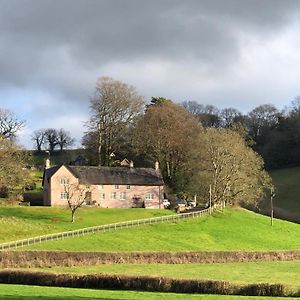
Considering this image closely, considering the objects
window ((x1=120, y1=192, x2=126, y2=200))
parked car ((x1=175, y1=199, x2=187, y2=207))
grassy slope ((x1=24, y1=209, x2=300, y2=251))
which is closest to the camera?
grassy slope ((x1=24, y1=209, x2=300, y2=251))

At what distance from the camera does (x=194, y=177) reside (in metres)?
84.5

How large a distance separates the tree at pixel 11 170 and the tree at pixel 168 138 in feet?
75.9

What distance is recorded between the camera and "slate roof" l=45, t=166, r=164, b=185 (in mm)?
87438

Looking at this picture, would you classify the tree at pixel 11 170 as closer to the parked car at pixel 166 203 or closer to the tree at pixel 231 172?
the parked car at pixel 166 203

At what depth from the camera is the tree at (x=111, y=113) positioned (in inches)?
4016

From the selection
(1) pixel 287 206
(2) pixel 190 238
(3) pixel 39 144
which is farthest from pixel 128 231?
(3) pixel 39 144

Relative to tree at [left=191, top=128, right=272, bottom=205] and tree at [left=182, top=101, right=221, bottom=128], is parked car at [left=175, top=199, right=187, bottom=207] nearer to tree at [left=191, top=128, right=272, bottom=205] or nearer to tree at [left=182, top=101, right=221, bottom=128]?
tree at [left=191, top=128, right=272, bottom=205]

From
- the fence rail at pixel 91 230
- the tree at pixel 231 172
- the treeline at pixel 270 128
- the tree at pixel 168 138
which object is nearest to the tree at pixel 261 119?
the treeline at pixel 270 128

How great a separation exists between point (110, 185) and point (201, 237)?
89.9 feet

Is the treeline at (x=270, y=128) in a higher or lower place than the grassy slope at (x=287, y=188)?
higher

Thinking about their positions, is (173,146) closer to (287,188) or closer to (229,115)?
(287,188)

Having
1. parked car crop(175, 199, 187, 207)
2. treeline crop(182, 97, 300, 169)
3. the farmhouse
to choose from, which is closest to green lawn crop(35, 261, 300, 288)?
parked car crop(175, 199, 187, 207)

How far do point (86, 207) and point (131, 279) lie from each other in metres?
50.6

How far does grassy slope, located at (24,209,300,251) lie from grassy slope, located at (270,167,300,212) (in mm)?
36397
